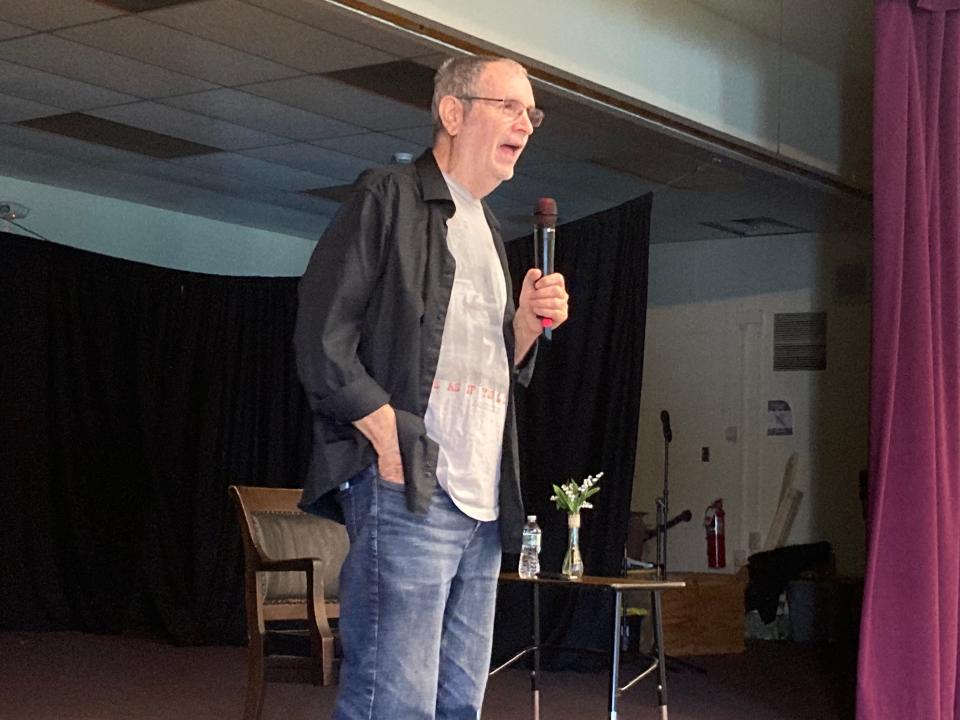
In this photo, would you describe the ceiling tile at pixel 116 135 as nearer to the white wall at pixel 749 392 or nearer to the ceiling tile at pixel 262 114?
the ceiling tile at pixel 262 114

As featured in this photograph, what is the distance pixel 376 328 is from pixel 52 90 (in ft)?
15.2

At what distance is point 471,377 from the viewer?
1926 millimetres

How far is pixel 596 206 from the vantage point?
831cm

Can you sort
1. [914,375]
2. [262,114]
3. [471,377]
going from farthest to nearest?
[262,114] < [914,375] < [471,377]

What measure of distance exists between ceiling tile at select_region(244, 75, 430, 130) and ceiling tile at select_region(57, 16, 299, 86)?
14 centimetres

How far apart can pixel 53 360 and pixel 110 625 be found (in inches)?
62.7

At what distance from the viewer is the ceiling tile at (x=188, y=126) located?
20.6 feet

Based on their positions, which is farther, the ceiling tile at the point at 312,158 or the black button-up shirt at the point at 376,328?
the ceiling tile at the point at 312,158

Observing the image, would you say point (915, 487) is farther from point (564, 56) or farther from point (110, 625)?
point (110, 625)

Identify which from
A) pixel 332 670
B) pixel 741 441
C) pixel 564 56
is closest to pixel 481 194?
pixel 332 670

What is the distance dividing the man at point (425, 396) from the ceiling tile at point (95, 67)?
3801mm

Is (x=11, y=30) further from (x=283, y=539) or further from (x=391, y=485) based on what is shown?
(x=391, y=485)

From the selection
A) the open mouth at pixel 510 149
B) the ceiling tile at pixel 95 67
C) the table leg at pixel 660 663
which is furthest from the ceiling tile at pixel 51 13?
the open mouth at pixel 510 149

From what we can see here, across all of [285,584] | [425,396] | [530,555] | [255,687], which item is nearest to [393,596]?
[425,396]
